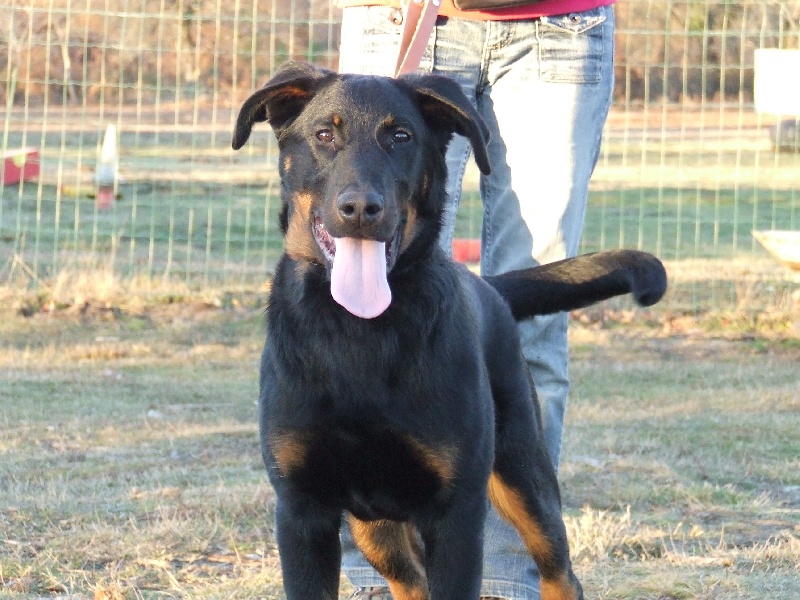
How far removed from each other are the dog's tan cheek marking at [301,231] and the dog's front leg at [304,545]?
61 cm

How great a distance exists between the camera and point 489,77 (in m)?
3.73

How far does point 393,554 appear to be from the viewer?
11.6 ft

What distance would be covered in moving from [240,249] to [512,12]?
22.9 ft

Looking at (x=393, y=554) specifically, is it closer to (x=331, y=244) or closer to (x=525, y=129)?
(x=331, y=244)

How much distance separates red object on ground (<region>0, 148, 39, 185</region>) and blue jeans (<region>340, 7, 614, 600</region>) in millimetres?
8098

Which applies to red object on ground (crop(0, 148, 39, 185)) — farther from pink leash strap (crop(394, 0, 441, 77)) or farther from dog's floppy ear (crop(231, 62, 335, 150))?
dog's floppy ear (crop(231, 62, 335, 150))

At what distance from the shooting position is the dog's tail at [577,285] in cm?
363

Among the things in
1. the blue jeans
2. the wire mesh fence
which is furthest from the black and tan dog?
the wire mesh fence

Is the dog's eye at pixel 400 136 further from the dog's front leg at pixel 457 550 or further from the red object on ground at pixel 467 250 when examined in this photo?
the red object on ground at pixel 467 250

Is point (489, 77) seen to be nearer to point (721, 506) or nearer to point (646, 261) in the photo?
point (646, 261)

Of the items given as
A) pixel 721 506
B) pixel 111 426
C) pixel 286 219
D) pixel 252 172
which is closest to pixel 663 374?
pixel 721 506

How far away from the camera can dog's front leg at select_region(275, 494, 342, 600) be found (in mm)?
3012

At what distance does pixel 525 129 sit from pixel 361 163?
36.0 inches

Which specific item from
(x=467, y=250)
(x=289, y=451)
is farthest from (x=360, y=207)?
(x=467, y=250)
